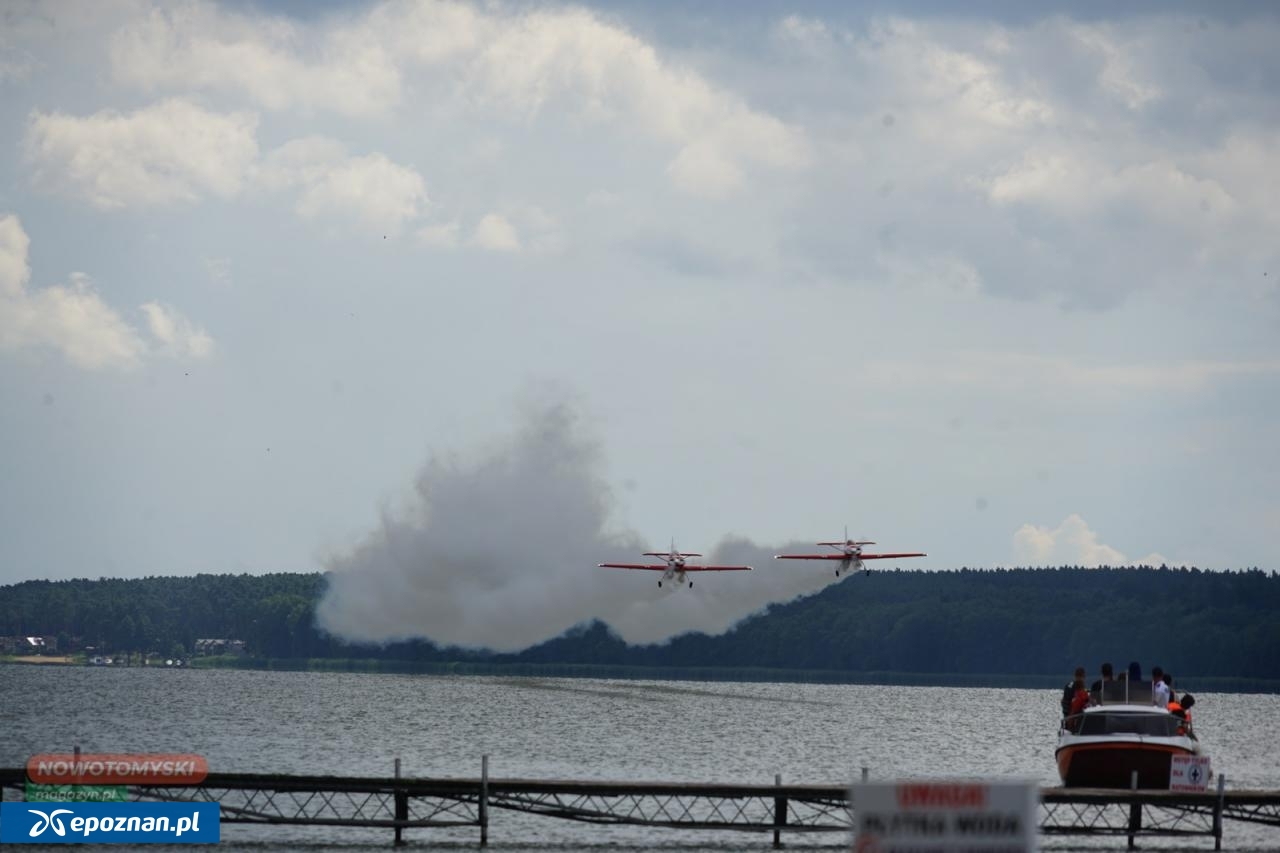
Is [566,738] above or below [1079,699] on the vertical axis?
below

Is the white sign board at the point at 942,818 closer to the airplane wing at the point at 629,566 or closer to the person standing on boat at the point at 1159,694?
the person standing on boat at the point at 1159,694

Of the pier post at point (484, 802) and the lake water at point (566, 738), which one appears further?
the lake water at point (566, 738)

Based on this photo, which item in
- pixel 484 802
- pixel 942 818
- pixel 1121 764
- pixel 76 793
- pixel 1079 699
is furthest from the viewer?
pixel 1079 699

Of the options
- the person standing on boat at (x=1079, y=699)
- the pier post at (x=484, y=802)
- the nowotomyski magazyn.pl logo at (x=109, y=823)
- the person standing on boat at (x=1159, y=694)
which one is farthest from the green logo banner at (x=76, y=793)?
the person standing on boat at (x=1159, y=694)

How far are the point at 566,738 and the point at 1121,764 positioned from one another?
122ft

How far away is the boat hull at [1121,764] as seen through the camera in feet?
125

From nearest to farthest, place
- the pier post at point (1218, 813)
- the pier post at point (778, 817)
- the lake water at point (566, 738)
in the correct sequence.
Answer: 1. the pier post at point (778, 817)
2. the pier post at point (1218, 813)
3. the lake water at point (566, 738)

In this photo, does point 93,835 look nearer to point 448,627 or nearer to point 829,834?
point 829,834

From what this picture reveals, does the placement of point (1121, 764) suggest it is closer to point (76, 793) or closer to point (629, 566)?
point (76, 793)

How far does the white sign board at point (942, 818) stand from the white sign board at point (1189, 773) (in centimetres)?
2865

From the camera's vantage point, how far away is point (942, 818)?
979 centimetres

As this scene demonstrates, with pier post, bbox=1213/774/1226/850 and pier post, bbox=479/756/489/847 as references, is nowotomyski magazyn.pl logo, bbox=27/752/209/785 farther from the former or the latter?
pier post, bbox=1213/774/1226/850

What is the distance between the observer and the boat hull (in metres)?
38.0

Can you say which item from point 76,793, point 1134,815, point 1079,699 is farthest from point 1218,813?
point 76,793
